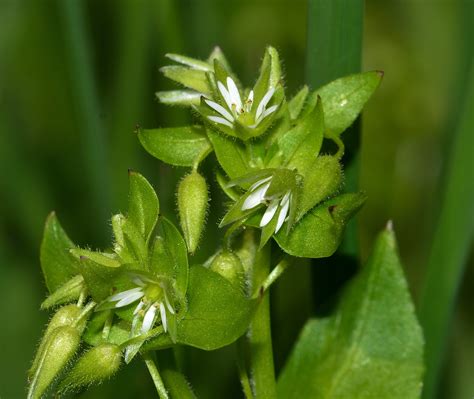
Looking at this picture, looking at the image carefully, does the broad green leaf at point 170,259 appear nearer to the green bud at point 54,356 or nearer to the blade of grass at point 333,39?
the green bud at point 54,356

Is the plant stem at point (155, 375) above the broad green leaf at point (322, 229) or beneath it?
beneath

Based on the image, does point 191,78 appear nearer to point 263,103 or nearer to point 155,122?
point 263,103

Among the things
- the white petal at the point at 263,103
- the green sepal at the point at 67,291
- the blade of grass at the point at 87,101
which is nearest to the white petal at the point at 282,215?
the white petal at the point at 263,103

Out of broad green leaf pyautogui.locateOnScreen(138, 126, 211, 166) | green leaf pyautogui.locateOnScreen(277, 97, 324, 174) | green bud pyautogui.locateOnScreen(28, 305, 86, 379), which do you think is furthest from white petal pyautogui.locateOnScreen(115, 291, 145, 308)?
green leaf pyautogui.locateOnScreen(277, 97, 324, 174)

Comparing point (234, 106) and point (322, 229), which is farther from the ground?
point (234, 106)

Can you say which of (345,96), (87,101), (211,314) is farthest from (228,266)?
(87,101)

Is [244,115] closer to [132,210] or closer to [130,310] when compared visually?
[132,210]
